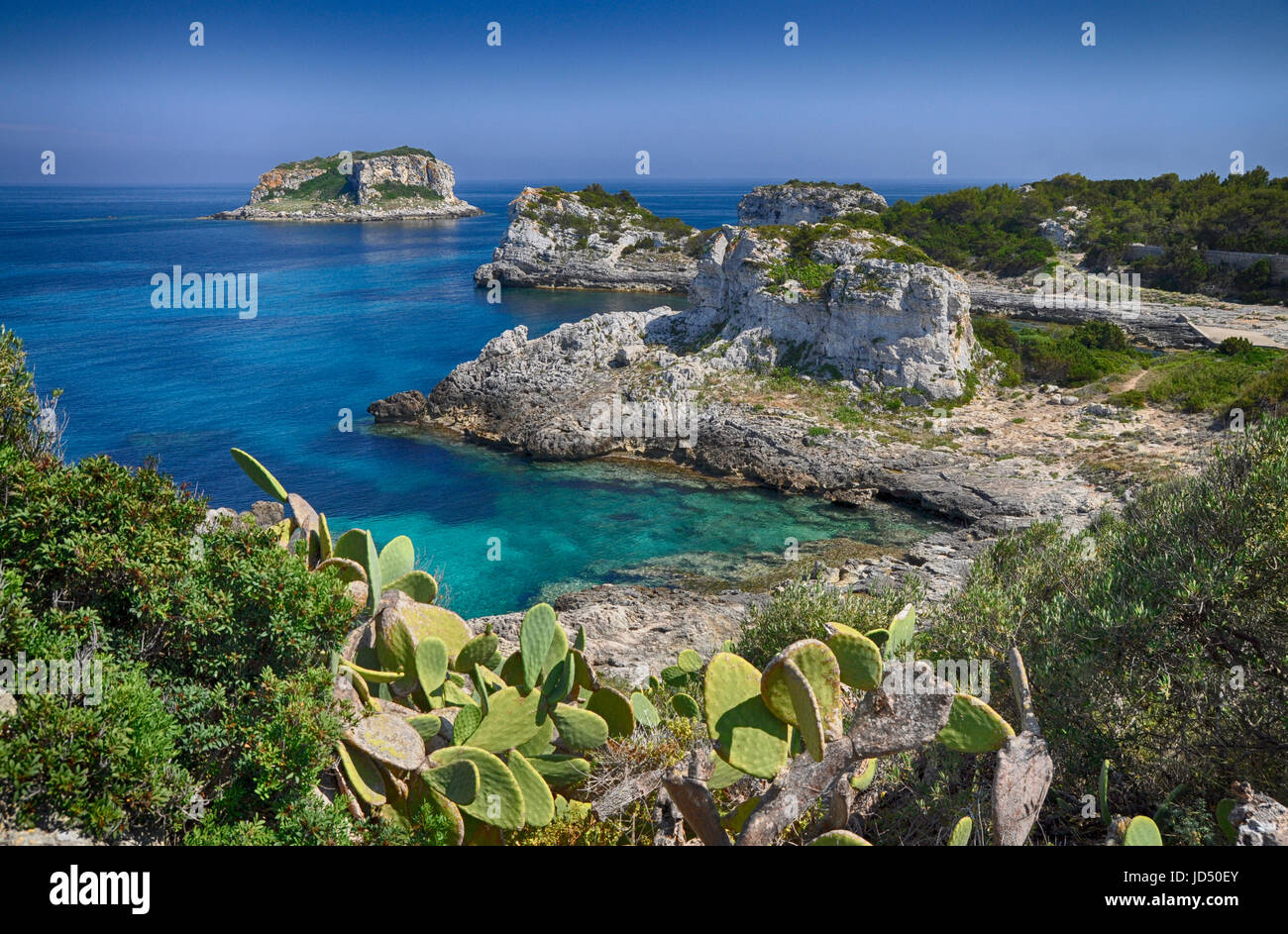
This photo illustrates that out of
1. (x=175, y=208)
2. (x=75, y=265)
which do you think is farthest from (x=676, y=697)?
(x=175, y=208)

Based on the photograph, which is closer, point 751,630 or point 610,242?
point 751,630

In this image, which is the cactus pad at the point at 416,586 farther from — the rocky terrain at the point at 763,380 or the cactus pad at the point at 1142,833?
the rocky terrain at the point at 763,380

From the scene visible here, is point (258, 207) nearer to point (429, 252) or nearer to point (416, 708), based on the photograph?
point (429, 252)

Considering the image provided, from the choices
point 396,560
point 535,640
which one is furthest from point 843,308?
point 535,640

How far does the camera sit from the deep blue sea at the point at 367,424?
26102mm

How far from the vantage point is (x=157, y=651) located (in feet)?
17.5

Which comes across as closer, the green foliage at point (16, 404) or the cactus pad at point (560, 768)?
the cactus pad at point (560, 768)

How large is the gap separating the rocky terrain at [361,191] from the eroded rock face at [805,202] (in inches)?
3687

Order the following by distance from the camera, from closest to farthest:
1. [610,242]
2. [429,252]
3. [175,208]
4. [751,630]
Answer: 1. [751,630]
2. [610,242]
3. [429,252]
4. [175,208]

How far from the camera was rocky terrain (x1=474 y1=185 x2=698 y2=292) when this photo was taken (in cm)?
7775

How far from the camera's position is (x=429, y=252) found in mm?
102625

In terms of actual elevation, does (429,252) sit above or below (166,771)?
above

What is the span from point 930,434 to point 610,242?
55.5m

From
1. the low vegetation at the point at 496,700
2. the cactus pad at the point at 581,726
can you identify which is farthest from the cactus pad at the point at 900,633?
the cactus pad at the point at 581,726
